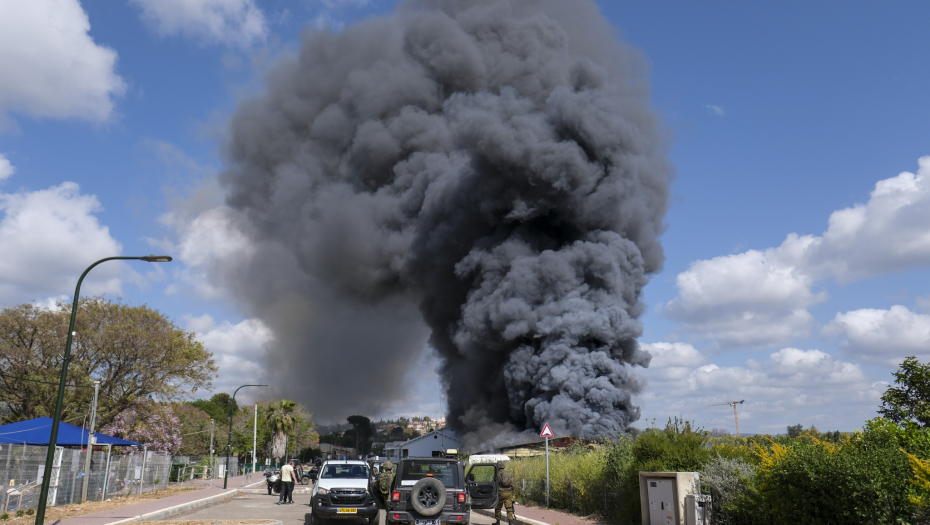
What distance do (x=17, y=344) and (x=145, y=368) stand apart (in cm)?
658

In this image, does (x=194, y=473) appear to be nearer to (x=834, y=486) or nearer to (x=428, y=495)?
(x=428, y=495)

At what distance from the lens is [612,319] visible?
111 feet

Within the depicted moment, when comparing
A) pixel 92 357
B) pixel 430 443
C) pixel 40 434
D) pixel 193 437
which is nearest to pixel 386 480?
pixel 40 434

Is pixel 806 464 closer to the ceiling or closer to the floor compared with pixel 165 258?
closer to the floor

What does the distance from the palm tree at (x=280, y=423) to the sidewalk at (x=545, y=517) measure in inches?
1610

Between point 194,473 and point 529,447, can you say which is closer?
point 529,447

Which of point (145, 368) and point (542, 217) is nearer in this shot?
point (145, 368)

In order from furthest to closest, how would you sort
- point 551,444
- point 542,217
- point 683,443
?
point 542,217 < point 551,444 < point 683,443

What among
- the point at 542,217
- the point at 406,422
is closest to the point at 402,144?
the point at 542,217

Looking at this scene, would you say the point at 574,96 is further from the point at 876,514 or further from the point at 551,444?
the point at 876,514

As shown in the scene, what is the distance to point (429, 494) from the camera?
33.7ft

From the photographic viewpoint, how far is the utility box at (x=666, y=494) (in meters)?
9.88

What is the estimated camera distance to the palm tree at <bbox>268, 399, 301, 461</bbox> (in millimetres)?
54219

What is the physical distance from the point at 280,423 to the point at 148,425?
66.4 ft
